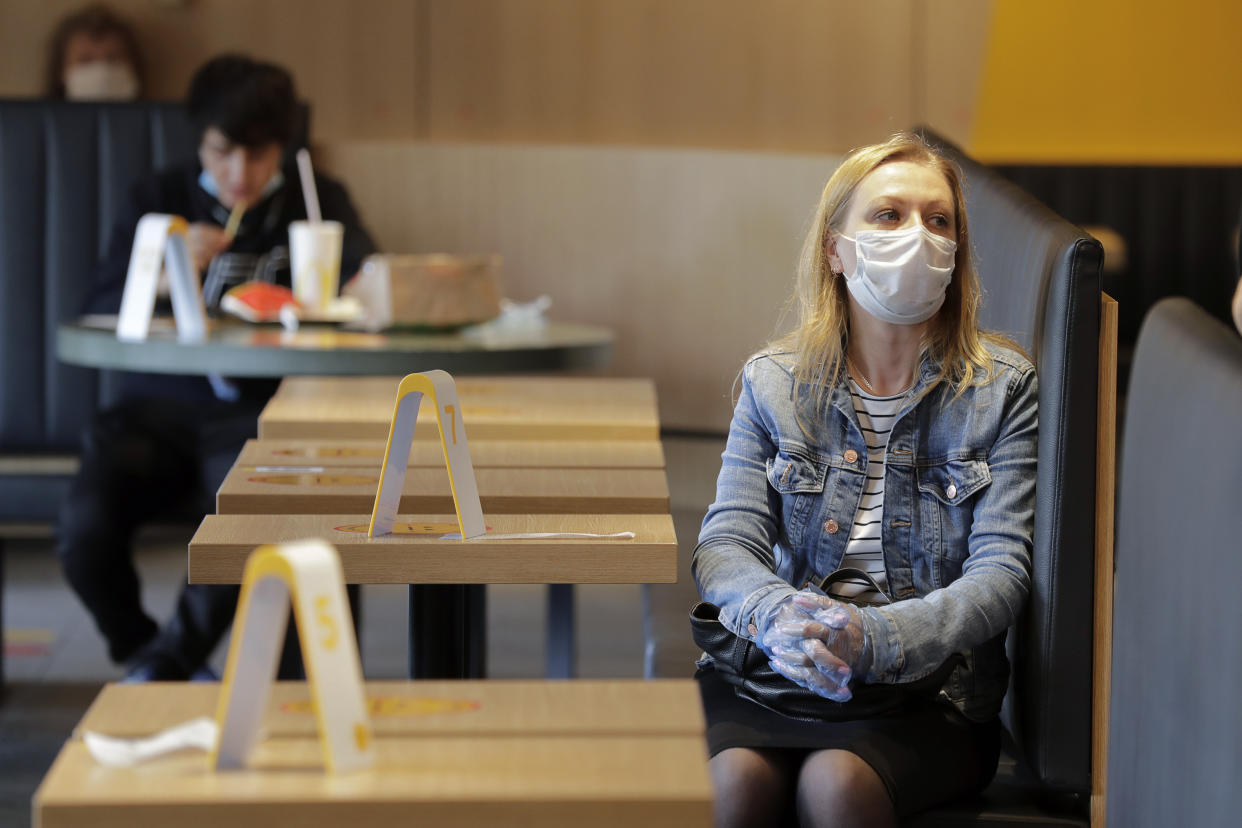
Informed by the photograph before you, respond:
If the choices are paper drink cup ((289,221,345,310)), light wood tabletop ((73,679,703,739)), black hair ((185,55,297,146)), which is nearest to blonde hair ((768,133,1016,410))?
light wood tabletop ((73,679,703,739))

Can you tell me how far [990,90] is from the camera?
15.5 feet

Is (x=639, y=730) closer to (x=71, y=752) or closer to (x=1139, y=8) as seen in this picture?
(x=71, y=752)

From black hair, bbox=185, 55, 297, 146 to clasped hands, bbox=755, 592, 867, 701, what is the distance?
2088 mm

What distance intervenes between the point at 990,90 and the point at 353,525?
3.76 meters

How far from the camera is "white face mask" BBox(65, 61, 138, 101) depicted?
429 cm

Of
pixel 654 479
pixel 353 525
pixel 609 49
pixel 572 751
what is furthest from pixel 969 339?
pixel 609 49

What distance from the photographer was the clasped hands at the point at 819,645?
1345 mm

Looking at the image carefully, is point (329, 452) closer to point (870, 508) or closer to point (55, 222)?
point (870, 508)

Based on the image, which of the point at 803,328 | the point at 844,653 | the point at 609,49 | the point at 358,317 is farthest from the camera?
the point at 609,49

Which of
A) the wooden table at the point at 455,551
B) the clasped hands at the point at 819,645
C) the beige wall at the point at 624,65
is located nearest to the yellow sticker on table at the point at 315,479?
the wooden table at the point at 455,551

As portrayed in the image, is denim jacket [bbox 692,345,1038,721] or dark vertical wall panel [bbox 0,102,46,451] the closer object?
denim jacket [bbox 692,345,1038,721]

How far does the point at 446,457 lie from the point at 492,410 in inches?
24.6

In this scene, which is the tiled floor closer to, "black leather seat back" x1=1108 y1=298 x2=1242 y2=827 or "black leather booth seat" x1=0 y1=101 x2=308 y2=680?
"black leather booth seat" x1=0 y1=101 x2=308 y2=680

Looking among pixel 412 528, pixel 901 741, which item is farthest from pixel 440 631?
pixel 901 741
